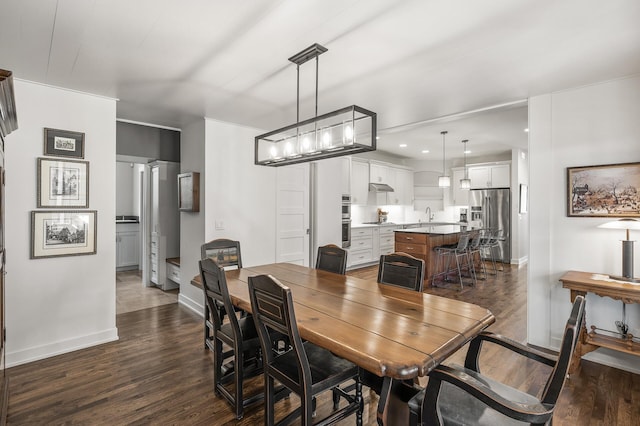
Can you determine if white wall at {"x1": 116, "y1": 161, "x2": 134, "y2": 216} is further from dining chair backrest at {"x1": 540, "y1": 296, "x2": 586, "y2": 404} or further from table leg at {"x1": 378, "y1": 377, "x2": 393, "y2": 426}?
dining chair backrest at {"x1": 540, "y1": 296, "x2": 586, "y2": 404}

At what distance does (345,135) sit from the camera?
2.13m

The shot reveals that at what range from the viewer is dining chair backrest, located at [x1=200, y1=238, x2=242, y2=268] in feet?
10.9

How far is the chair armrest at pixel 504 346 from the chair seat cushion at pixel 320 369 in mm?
636

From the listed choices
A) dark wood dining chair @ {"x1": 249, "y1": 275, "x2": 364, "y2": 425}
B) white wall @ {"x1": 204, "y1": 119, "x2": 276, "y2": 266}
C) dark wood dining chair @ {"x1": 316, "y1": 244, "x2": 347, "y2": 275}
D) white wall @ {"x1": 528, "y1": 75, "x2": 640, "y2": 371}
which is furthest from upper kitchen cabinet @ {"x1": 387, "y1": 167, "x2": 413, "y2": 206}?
dark wood dining chair @ {"x1": 249, "y1": 275, "x2": 364, "y2": 425}

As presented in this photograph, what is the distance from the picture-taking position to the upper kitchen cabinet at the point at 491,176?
303 inches

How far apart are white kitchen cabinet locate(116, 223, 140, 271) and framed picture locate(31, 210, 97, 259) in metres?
3.93

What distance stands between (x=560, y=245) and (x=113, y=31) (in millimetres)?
4112

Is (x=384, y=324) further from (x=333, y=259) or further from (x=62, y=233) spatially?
(x=62, y=233)

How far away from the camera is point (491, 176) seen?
7926 mm

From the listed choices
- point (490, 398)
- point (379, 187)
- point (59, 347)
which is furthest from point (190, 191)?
point (379, 187)

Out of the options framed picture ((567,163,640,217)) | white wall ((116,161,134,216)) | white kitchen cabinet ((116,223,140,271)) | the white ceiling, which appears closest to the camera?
the white ceiling

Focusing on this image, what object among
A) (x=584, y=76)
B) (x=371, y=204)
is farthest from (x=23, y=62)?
(x=371, y=204)

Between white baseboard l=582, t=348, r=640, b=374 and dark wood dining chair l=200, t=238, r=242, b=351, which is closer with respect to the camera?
white baseboard l=582, t=348, r=640, b=374

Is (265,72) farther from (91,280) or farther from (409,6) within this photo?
(91,280)
